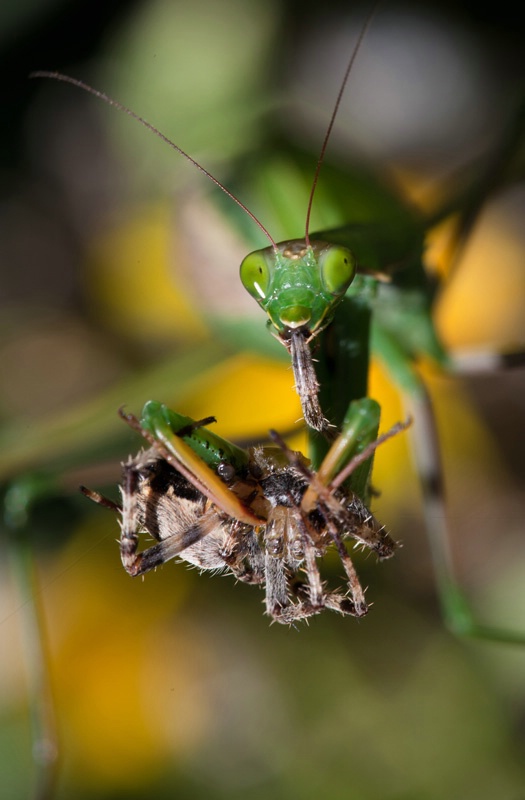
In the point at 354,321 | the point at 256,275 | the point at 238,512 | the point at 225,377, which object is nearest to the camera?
the point at 238,512

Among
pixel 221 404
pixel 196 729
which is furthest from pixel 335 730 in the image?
pixel 221 404

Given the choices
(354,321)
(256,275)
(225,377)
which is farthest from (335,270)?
(225,377)

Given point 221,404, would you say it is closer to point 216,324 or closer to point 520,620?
point 216,324

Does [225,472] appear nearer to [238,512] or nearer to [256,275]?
[238,512]

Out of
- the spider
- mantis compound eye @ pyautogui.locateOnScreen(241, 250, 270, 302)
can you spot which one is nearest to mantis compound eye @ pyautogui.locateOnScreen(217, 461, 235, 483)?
the spider

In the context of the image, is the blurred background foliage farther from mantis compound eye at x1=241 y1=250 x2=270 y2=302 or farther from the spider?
mantis compound eye at x1=241 y1=250 x2=270 y2=302
